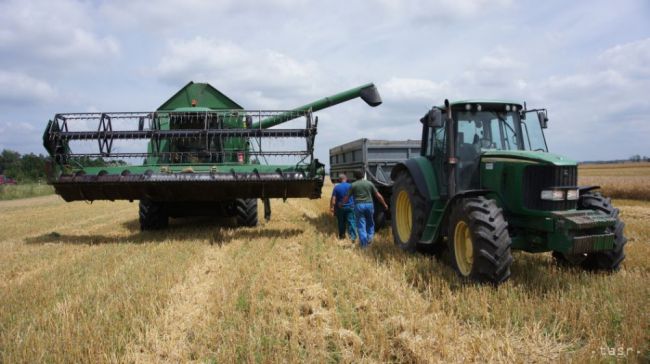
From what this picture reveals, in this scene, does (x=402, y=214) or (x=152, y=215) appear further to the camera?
(x=152, y=215)

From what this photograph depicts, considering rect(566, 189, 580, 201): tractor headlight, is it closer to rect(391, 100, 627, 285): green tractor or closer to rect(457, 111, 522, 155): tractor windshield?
rect(391, 100, 627, 285): green tractor

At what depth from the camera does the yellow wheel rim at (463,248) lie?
501 centimetres

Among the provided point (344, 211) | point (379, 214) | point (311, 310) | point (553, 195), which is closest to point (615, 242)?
point (553, 195)

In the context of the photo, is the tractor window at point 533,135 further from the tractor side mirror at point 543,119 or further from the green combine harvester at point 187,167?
the green combine harvester at point 187,167

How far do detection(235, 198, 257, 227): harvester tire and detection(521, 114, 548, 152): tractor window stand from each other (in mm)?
5371

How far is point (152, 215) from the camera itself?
30.6ft

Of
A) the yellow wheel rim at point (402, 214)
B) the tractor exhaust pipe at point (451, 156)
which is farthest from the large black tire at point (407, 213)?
the tractor exhaust pipe at point (451, 156)

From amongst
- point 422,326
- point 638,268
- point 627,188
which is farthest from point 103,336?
point 627,188

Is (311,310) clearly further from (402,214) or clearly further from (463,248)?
(402,214)

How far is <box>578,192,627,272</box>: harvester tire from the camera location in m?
4.80

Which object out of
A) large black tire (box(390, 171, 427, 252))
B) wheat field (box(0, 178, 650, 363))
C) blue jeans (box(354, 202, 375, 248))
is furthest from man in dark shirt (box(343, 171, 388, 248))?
wheat field (box(0, 178, 650, 363))

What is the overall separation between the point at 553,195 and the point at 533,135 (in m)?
1.37

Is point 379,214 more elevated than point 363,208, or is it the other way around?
point 363,208

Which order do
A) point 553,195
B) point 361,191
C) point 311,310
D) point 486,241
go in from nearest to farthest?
point 311,310 < point 486,241 < point 553,195 < point 361,191
